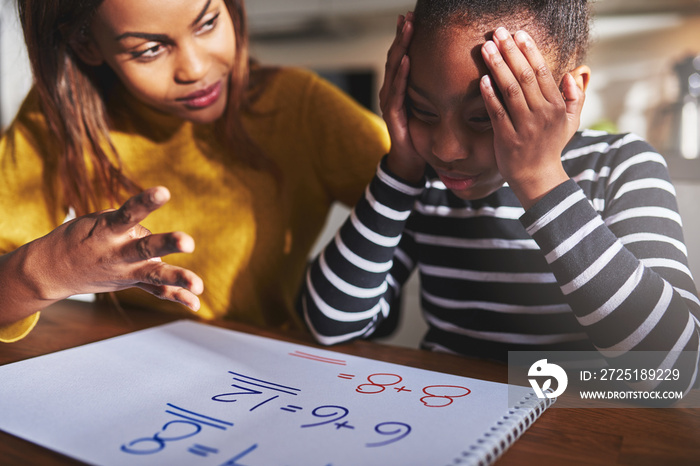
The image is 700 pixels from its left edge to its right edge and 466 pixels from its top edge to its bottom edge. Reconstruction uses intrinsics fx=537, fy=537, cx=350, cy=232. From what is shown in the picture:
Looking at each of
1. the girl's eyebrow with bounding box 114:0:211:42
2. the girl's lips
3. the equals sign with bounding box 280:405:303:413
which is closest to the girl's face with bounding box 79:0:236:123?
the girl's eyebrow with bounding box 114:0:211:42

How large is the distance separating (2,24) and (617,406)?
3.53 meters

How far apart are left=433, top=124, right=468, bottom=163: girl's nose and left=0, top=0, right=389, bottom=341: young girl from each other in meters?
0.26

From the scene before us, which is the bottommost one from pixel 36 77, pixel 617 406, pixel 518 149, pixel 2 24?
pixel 617 406

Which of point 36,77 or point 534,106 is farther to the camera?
point 36,77

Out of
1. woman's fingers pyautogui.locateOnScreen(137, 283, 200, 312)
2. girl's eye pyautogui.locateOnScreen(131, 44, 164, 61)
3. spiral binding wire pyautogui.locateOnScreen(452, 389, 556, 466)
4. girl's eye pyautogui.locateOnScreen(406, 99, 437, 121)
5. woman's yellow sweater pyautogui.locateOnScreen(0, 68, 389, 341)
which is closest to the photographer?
spiral binding wire pyautogui.locateOnScreen(452, 389, 556, 466)

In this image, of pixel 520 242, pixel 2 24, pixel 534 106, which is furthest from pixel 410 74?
pixel 2 24

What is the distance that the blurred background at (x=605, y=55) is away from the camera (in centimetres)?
213

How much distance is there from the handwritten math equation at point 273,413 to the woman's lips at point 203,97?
39cm

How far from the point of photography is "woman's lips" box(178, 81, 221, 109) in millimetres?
722

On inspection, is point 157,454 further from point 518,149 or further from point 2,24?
point 2,24

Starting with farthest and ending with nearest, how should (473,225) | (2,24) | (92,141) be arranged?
(2,24), (92,141), (473,225)

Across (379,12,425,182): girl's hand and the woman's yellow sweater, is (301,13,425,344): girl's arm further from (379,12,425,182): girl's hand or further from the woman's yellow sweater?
the woman's yellow sweater

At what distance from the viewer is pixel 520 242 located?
66 cm

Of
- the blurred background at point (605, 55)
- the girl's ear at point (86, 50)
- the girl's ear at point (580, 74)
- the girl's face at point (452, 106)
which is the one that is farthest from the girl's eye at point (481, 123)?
the blurred background at point (605, 55)
